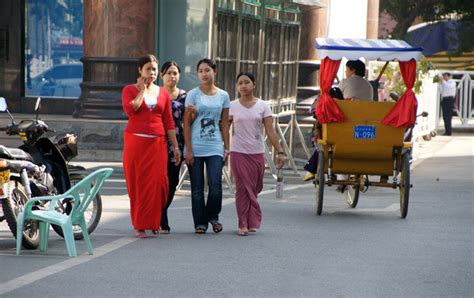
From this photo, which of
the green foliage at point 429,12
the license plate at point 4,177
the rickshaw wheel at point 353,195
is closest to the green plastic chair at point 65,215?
the license plate at point 4,177

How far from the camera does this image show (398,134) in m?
14.0

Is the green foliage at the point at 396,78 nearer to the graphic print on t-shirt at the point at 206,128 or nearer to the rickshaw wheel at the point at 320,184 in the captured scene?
the rickshaw wheel at the point at 320,184

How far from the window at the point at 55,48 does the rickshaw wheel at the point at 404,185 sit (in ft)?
35.5

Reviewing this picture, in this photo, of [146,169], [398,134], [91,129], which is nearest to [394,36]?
[91,129]

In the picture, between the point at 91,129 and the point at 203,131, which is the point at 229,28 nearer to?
the point at 91,129

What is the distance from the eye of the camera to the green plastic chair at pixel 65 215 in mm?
10219

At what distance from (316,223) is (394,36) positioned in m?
32.2

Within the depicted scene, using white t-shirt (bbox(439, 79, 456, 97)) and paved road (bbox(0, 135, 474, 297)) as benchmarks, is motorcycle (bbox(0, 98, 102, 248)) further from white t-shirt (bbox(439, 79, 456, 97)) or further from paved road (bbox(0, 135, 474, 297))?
white t-shirt (bbox(439, 79, 456, 97))

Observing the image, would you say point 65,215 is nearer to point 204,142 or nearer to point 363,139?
point 204,142

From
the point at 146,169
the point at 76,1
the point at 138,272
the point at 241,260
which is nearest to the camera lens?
the point at 138,272

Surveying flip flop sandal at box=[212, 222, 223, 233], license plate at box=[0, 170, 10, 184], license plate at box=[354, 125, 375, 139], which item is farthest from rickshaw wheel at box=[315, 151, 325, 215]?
license plate at box=[0, 170, 10, 184]

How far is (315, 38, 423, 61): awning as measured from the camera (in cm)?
1438

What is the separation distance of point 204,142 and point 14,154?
6.44 feet

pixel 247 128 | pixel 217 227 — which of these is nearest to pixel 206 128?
pixel 247 128
